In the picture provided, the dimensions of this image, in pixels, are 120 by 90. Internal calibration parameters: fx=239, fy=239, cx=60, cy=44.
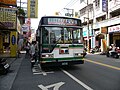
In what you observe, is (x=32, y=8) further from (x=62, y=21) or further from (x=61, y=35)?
(x=61, y=35)

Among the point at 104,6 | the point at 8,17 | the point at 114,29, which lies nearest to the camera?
the point at 8,17

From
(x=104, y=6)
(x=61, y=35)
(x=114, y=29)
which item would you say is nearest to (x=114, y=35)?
(x=114, y=29)

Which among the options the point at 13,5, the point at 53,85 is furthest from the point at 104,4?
the point at 53,85

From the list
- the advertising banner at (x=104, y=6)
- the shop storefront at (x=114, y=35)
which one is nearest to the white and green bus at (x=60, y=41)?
the shop storefront at (x=114, y=35)

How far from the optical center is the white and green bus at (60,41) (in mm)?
13391

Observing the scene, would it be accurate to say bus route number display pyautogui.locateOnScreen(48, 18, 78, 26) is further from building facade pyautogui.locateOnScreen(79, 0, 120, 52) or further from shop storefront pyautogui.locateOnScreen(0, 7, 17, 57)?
building facade pyautogui.locateOnScreen(79, 0, 120, 52)

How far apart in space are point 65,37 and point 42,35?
52.7 inches

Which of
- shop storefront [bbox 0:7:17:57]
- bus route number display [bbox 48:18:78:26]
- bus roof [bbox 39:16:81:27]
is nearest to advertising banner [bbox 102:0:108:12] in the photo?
shop storefront [bbox 0:7:17:57]

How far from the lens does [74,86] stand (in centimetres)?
927

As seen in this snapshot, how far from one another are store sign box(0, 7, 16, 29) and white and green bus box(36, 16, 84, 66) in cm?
1265

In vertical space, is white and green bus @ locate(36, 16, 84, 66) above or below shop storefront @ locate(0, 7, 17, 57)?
below

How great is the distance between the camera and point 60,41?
44.5ft

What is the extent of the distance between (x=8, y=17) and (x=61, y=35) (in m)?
14.0

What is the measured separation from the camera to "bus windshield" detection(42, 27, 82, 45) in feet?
43.9
